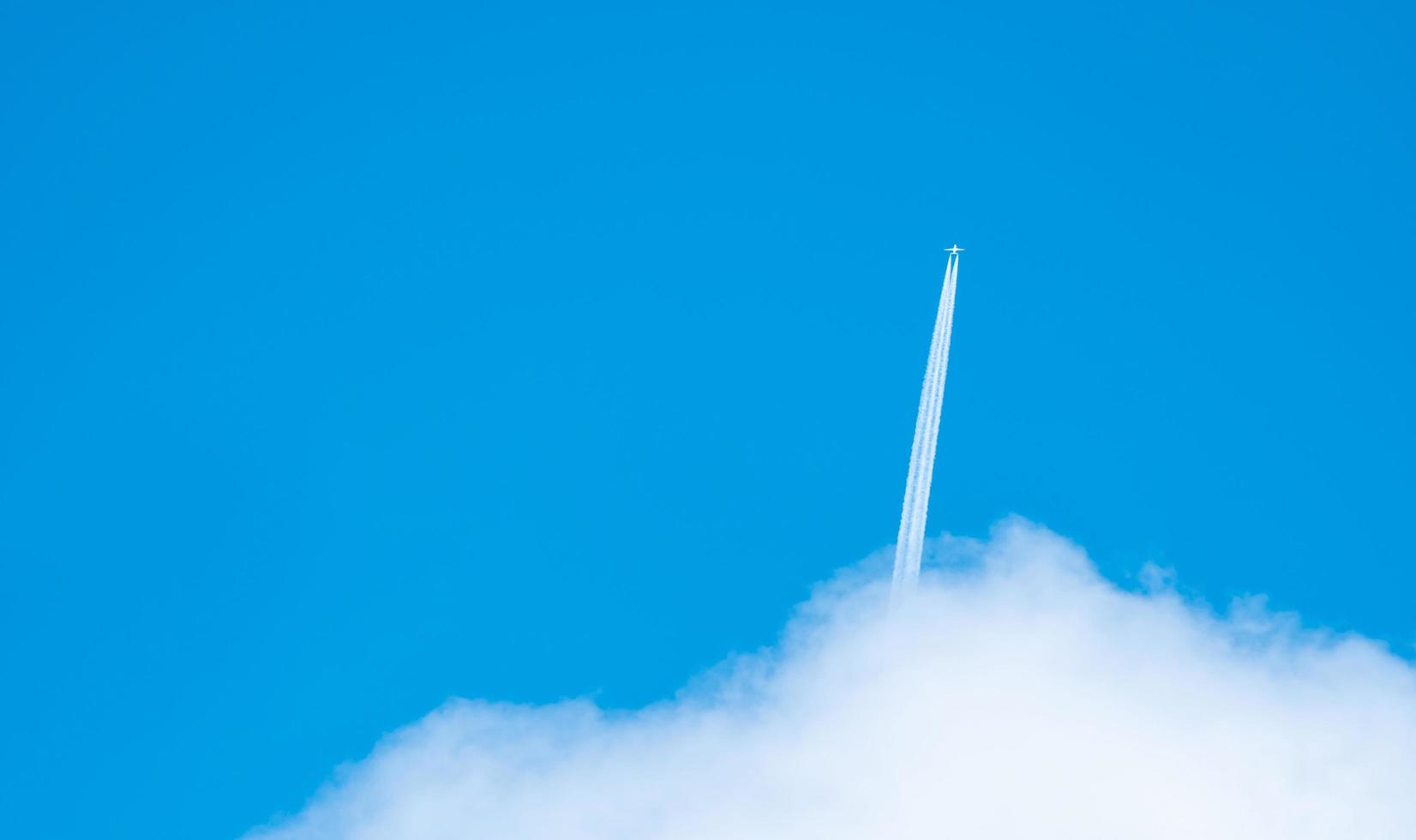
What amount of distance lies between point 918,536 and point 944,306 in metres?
25.5

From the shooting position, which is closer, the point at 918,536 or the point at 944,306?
the point at 944,306

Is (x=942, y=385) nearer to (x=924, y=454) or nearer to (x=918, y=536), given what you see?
(x=924, y=454)

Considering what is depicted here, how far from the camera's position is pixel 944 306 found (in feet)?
516

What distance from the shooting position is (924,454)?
162125 millimetres

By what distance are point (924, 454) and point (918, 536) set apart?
1265 cm

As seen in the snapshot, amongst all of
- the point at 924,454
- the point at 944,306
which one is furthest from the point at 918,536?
the point at 944,306

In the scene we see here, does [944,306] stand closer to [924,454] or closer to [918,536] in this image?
[924,454]

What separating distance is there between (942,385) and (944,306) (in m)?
7.62

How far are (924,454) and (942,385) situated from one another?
6444 millimetres

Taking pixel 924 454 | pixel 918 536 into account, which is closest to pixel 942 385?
pixel 924 454

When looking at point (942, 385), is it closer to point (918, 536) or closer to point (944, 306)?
point (944, 306)

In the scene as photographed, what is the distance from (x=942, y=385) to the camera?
527 feet

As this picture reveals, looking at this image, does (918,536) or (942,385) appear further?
(918,536)

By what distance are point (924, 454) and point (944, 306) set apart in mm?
13862
